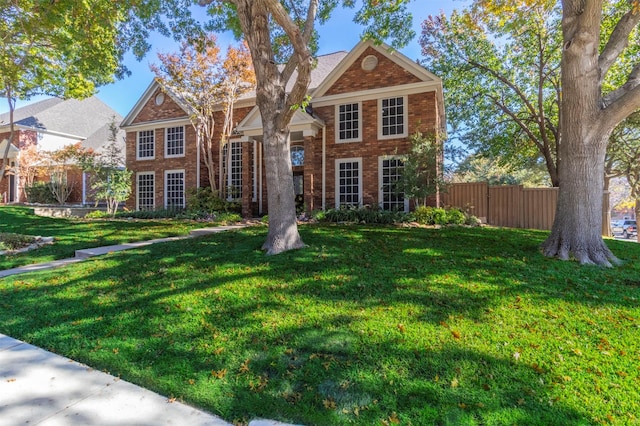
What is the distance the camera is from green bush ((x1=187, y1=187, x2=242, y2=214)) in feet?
47.4

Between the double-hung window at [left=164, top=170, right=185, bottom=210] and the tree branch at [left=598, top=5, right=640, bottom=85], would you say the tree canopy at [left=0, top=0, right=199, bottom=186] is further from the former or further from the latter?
the tree branch at [left=598, top=5, right=640, bottom=85]

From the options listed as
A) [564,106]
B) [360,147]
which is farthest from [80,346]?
[360,147]

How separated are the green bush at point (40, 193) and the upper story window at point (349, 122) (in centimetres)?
1873

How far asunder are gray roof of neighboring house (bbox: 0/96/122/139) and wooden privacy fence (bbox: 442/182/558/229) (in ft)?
79.4

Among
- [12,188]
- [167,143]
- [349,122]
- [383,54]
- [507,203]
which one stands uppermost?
[383,54]

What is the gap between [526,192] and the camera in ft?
41.7

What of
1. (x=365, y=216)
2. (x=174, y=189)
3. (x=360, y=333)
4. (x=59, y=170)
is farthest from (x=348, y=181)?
(x=59, y=170)

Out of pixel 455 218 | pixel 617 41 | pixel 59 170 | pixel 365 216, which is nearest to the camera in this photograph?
pixel 617 41

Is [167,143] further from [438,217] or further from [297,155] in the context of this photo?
[438,217]

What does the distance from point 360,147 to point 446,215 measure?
4.40 meters

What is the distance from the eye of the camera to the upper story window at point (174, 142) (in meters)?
16.8

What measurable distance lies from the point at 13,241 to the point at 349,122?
37.7ft

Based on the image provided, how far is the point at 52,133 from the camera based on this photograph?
2367 cm

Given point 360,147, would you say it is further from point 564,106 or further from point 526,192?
point 564,106
